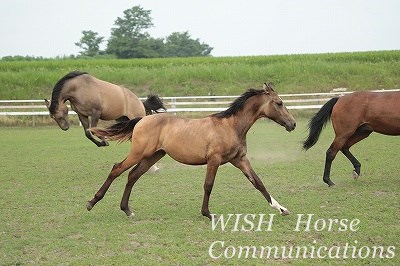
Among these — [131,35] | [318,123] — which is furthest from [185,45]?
[318,123]

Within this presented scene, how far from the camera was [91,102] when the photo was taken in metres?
12.0

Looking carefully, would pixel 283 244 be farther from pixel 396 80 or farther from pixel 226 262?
pixel 396 80

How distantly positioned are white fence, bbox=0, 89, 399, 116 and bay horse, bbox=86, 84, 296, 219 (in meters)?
15.9

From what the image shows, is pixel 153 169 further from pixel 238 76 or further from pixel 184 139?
pixel 238 76

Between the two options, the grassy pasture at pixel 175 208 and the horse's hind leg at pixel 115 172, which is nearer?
the grassy pasture at pixel 175 208

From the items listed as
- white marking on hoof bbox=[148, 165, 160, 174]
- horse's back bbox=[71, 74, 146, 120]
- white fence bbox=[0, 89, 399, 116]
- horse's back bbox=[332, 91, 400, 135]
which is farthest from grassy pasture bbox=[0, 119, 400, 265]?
white fence bbox=[0, 89, 399, 116]

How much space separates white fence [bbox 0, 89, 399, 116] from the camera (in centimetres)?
2372

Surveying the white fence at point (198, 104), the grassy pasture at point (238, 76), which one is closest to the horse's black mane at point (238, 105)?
the white fence at point (198, 104)

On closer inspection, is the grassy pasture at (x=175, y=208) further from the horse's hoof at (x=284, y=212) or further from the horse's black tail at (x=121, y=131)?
the horse's black tail at (x=121, y=131)

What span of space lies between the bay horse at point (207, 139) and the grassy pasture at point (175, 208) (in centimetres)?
59

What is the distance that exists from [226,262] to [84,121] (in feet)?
24.8

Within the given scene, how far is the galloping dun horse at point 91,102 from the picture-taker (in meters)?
11.8

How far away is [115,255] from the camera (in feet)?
18.2

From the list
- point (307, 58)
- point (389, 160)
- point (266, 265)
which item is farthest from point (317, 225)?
point (307, 58)
